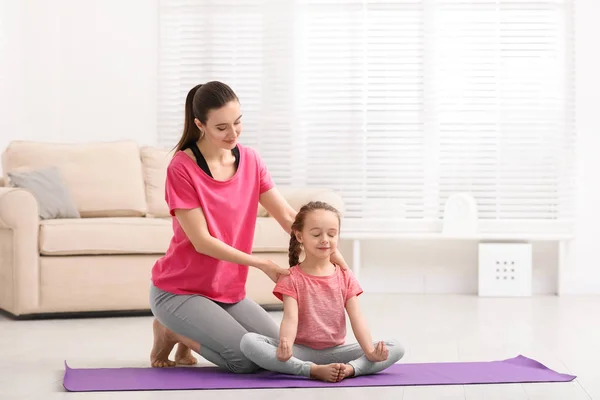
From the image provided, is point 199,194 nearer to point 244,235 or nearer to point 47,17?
point 244,235

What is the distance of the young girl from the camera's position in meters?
2.82

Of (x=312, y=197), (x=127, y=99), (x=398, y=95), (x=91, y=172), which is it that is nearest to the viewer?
(x=312, y=197)

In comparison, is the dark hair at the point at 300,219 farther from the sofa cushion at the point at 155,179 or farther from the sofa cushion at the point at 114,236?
the sofa cushion at the point at 155,179

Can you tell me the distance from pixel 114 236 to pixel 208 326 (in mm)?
1607

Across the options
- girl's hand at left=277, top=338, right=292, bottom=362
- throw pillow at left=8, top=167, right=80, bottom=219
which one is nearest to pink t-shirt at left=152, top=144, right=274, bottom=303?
girl's hand at left=277, top=338, right=292, bottom=362

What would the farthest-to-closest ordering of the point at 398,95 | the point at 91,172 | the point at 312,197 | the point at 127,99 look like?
the point at 127,99, the point at 398,95, the point at 91,172, the point at 312,197

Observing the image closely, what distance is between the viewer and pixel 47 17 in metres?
5.77

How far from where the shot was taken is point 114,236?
4.46 metres

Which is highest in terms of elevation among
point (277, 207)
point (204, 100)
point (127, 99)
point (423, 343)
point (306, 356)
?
point (127, 99)

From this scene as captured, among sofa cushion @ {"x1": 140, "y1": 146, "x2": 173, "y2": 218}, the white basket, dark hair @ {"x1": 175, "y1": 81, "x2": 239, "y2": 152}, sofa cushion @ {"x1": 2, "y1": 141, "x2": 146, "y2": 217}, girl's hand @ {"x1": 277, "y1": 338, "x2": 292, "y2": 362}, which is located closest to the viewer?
girl's hand @ {"x1": 277, "y1": 338, "x2": 292, "y2": 362}

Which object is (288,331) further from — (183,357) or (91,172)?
(91,172)

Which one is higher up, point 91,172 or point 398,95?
point 398,95

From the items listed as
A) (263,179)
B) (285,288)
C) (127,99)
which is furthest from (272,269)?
(127,99)

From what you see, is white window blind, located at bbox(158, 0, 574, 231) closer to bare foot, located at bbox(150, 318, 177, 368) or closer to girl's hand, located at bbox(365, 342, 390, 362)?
bare foot, located at bbox(150, 318, 177, 368)
